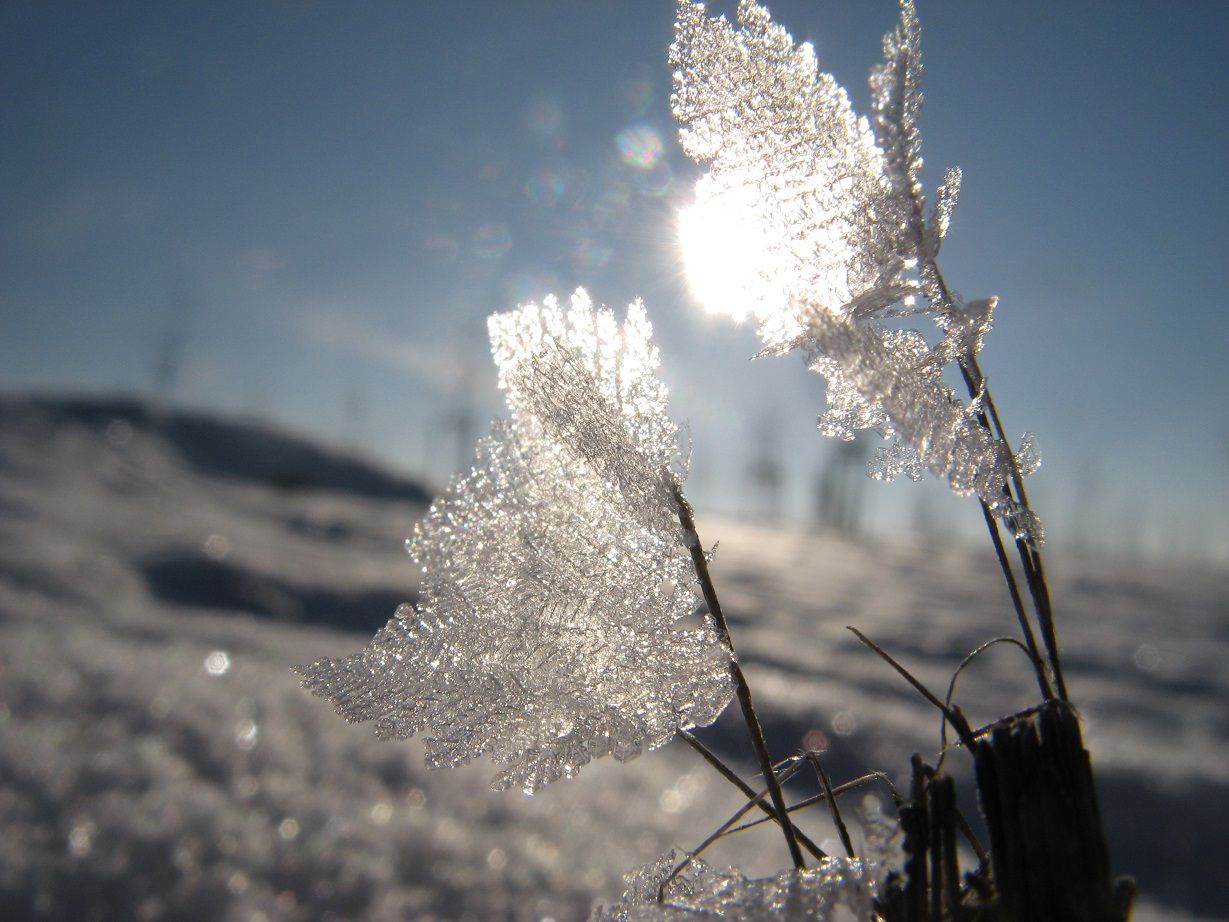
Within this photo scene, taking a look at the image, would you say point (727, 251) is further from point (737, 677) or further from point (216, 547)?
point (216, 547)

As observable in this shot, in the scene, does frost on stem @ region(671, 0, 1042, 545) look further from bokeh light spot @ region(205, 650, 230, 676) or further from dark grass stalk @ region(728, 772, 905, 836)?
bokeh light spot @ region(205, 650, 230, 676)

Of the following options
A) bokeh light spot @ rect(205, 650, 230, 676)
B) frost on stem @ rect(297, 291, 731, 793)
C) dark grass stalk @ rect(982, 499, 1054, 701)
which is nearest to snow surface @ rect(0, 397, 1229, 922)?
bokeh light spot @ rect(205, 650, 230, 676)

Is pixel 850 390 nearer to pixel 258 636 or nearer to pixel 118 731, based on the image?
pixel 118 731

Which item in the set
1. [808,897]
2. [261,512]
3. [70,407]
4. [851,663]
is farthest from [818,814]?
[70,407]

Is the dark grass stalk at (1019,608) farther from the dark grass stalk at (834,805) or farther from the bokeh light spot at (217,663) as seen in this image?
the bokeh light spot at (217,663)

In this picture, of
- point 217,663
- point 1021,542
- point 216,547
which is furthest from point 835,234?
point 216,547

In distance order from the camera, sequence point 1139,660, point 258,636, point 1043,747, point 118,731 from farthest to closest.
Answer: point 1139,660 < point 258,636 < point 118,731 < point 1043,747
